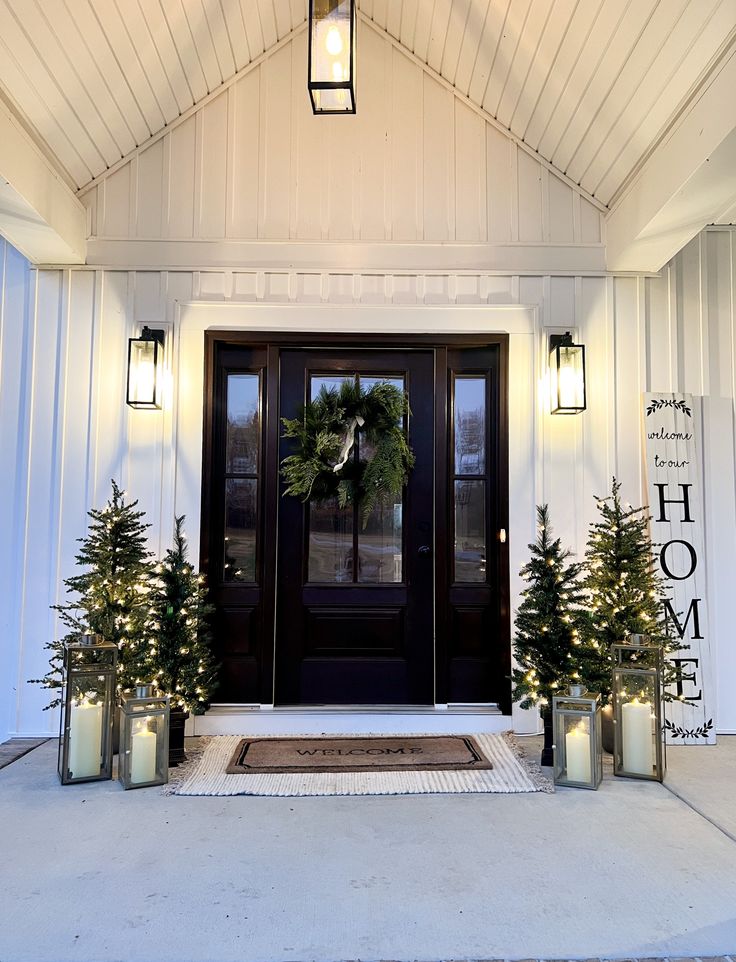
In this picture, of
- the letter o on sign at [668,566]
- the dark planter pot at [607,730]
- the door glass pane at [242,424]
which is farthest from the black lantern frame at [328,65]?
the dark planter pot at [607,730]

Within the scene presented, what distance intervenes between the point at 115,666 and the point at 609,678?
2.12 metres

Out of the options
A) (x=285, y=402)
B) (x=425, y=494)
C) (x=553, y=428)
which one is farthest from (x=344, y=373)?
(x=553, y=428)

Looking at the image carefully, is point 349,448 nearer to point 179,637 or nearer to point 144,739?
point 179,637

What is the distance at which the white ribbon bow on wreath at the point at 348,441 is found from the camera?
3412 mm

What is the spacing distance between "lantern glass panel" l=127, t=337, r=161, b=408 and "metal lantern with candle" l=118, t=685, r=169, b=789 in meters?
1.41

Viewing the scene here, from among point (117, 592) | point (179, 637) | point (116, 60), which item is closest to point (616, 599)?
point (179, 637)

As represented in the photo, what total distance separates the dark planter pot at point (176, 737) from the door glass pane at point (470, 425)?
6.02 ft

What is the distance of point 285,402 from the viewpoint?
140 inches

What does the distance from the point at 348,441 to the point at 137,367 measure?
1.12 metres

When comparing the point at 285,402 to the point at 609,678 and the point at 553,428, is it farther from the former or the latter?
the point at 609,678

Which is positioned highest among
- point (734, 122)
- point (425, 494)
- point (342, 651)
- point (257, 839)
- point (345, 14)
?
point (345, 14)

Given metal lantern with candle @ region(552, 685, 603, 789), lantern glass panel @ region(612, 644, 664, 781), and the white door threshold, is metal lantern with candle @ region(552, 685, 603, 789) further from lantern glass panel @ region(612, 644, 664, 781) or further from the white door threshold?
the white door threshold

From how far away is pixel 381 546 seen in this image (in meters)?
3.56

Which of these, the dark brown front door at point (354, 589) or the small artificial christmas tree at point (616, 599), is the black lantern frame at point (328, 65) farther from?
the small artificial christmas tree at point (616, 599)
